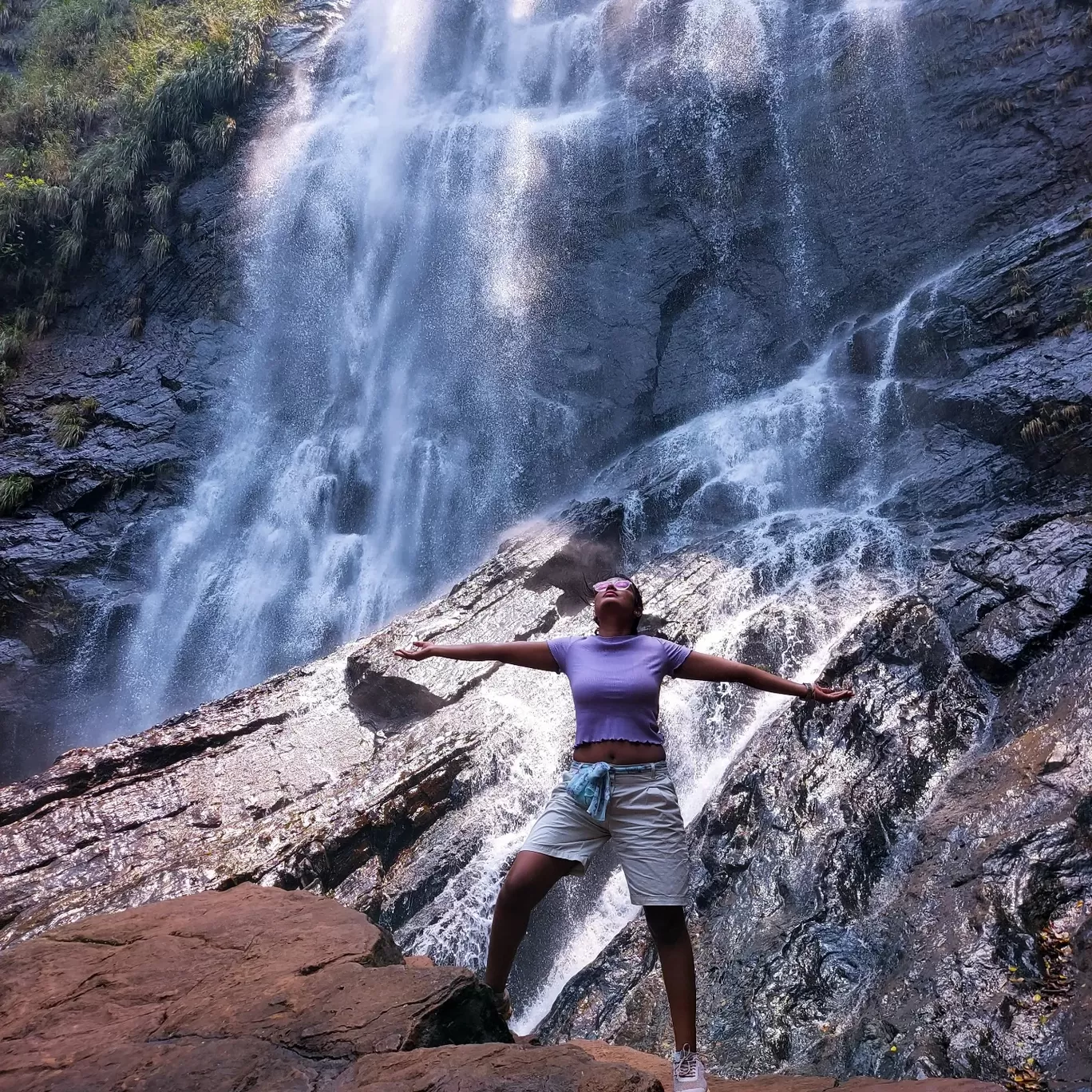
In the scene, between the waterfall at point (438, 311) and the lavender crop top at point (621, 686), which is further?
the waterfall at point (438, 311)

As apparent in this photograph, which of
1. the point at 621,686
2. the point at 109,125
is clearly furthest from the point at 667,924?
the point at 109,125

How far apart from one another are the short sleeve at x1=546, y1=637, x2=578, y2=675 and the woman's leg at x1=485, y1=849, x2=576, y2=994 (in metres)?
0.76

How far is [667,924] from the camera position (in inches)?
125

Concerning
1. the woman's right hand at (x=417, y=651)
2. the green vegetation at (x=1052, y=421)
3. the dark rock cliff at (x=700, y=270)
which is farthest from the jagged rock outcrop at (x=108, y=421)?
the green vegetation at (x=1052, y=421)

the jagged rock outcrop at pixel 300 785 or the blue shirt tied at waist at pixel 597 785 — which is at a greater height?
the blue shirt tied at waist at pixel 597 785

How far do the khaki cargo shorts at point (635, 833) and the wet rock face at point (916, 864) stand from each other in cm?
222

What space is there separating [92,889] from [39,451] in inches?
435

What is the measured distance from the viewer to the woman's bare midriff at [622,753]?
3.31 metres

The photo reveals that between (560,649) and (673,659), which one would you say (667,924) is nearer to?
(673,659)

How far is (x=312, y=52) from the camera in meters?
22.4

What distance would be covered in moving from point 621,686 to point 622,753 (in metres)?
0.25

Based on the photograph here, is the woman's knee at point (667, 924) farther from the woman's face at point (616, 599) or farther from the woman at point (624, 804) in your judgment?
the woman's face at point (616, 599)

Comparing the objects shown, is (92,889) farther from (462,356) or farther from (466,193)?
(466,193)

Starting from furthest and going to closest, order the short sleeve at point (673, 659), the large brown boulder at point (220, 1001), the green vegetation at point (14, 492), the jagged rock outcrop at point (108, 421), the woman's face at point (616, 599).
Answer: the green vegetation at point (14, 492) → the jagged rock outcrop at point (108, 421) → the woman's face at point (616, 599) → the short sleeve at point (673, 659) → the large brown boulder at point (220, 1001)
